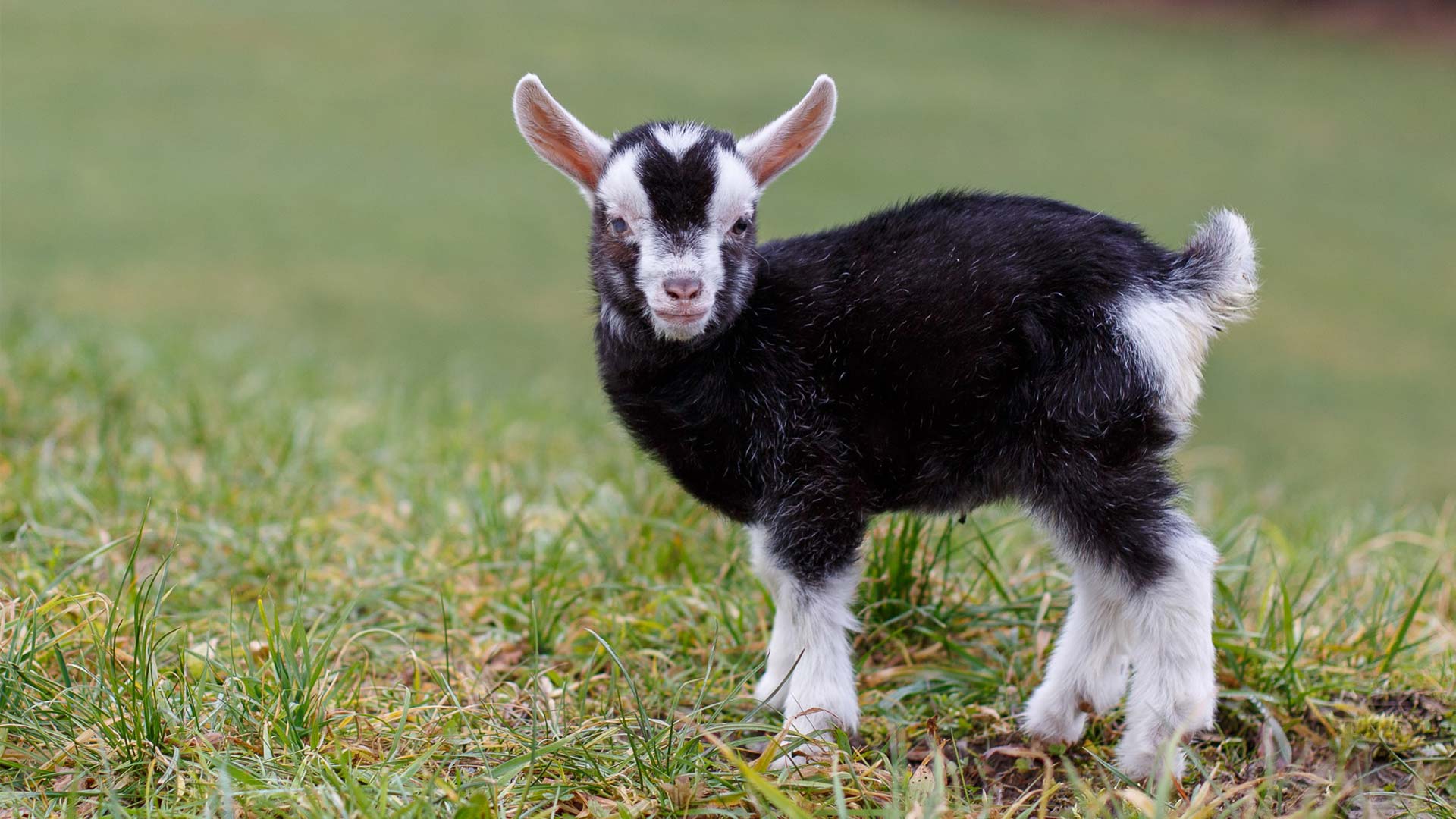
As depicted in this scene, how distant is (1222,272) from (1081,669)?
1135mm

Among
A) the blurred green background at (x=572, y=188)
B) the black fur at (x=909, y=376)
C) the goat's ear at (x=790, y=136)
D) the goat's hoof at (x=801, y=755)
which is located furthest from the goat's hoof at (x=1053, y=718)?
the blurred green background at (x=572, y=188)

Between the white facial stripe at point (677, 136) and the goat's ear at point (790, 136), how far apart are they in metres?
0.15

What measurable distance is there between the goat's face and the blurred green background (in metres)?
4.01

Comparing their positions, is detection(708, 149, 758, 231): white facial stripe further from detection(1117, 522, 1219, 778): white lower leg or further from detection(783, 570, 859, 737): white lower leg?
detection(1117, 522, 1219, 778): white lower leg

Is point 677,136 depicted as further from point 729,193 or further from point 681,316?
point 681,316

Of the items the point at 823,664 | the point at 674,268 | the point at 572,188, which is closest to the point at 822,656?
the point at 823,664

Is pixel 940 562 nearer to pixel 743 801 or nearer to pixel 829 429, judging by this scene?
pixel 829 429

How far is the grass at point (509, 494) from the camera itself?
10.8ft

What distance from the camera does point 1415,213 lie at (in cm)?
1405

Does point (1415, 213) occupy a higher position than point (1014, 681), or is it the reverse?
point (1415, 213)

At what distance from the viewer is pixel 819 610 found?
3.49m

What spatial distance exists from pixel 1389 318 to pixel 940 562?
885cm

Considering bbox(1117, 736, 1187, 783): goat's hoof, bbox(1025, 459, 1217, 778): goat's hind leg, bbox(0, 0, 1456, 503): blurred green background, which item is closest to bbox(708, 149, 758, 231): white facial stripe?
bbox(1025, 459, 1217, 778): goat's hind leg

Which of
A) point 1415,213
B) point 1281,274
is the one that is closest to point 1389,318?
point 1281,274
